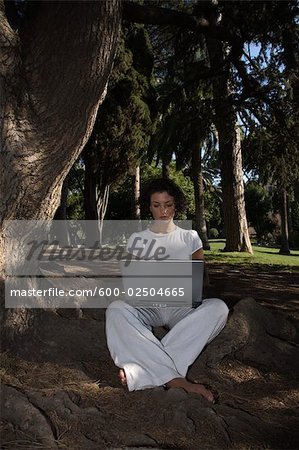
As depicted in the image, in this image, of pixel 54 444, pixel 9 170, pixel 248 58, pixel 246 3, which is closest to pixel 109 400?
pixel 54 444

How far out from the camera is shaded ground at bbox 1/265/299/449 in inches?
83.0

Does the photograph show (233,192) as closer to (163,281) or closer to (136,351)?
(163,281)

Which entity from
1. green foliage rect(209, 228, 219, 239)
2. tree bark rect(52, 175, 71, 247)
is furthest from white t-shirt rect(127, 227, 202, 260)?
green foliage rect(209, 228, 219, 239)

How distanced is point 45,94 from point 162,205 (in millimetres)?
1261

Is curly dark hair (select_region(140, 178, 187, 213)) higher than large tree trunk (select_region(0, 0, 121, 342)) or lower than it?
lower

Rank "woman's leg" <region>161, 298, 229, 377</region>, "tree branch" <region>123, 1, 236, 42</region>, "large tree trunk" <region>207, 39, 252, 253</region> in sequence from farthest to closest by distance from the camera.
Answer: "large tree trunk" <region>207, 39, 252, 253</region>, "tree branch" <region>123, 1, 236, 42</region>, "woman's leg" <region>161, 298, 229, 377</region>

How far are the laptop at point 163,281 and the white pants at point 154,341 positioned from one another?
0.18m

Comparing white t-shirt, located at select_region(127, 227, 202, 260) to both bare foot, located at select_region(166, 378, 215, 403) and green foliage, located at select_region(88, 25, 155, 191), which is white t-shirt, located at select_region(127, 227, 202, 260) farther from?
green foliage, located at select_region(88, 25, 155, 191)

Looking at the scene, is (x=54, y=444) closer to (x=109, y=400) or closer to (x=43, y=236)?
(x=109, y=400)

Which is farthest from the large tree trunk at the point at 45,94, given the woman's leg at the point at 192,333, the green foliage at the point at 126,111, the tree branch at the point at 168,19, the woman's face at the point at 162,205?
the green foliage at the point at 126,111

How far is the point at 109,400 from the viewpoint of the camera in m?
2.53

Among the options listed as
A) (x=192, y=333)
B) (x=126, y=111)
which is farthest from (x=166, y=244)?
(x=126, y=111)

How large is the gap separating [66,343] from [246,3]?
26.4 feet

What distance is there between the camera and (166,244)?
315 centimetres
